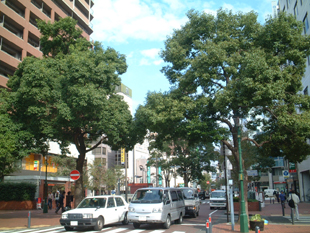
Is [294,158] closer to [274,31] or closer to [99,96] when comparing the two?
[274,31]

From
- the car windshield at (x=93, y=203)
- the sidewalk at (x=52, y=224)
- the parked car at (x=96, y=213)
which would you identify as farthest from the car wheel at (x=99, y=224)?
the sidewalk at (x=52, y=224)

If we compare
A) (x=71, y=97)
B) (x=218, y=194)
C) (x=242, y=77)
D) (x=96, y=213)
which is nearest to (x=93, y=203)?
(x=96, y=213)

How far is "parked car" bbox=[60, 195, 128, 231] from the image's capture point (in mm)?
13695

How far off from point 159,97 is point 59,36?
997 centimetres

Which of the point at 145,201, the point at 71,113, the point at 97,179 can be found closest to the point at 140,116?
the point at 71,113

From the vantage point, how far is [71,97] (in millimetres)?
17422

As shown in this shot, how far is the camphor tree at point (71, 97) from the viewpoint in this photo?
17.8 meters

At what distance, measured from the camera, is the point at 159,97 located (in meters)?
16.9

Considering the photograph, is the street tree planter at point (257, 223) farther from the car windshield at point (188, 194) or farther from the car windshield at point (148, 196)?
the car windshield at point (188, 194)

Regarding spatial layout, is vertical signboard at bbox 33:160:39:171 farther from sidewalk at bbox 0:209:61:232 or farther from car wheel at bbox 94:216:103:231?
car wheel at bbox 94:216:103:231

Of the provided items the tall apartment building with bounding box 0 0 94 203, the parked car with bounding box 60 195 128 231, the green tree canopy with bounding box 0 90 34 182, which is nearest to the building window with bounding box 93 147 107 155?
the tall apartment building with bounding box 0 0 94 203

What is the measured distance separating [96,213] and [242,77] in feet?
30.6

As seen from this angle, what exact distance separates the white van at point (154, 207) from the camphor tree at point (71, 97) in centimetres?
524

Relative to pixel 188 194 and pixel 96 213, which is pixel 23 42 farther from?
pixel 96 213
